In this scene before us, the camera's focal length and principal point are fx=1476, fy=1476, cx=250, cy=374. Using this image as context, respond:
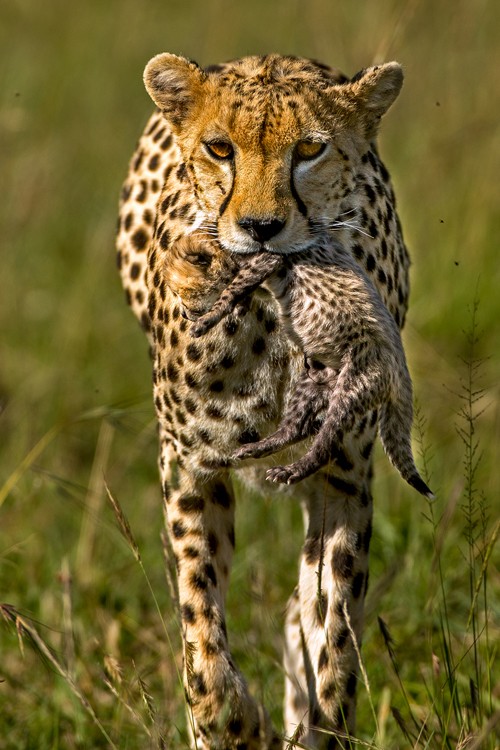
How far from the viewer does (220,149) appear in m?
3.50

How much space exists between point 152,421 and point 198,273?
1903 millimetres

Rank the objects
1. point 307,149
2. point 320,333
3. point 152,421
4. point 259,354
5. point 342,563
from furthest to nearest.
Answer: point 152,421
point 342,563
point 259,354
point 307,149
point 320,333

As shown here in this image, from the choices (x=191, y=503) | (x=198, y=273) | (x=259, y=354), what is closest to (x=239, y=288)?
(x=198, y=273)

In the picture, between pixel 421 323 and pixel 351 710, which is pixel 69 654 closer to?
pixel 351 710

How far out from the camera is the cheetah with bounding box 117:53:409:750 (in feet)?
11.1

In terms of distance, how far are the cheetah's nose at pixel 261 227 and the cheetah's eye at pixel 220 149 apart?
0.29 metres

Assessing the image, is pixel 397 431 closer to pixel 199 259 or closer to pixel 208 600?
pixel 199 259

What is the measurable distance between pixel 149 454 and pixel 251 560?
128cm

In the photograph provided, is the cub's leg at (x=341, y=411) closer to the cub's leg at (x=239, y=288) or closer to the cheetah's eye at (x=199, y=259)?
the cub's leg at (x=239, y=288)

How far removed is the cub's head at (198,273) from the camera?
10.5 ft

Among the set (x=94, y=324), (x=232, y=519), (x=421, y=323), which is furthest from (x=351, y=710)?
(x=94, y=324)

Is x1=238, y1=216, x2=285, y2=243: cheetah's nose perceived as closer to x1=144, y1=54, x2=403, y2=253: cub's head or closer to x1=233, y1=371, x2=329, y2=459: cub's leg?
x1=144, y1=54, x2=403, y2=253: cub's head

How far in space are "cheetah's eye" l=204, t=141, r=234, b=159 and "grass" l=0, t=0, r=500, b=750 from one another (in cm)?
67

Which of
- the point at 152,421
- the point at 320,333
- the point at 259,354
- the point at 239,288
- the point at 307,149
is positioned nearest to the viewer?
the point at 239,288
